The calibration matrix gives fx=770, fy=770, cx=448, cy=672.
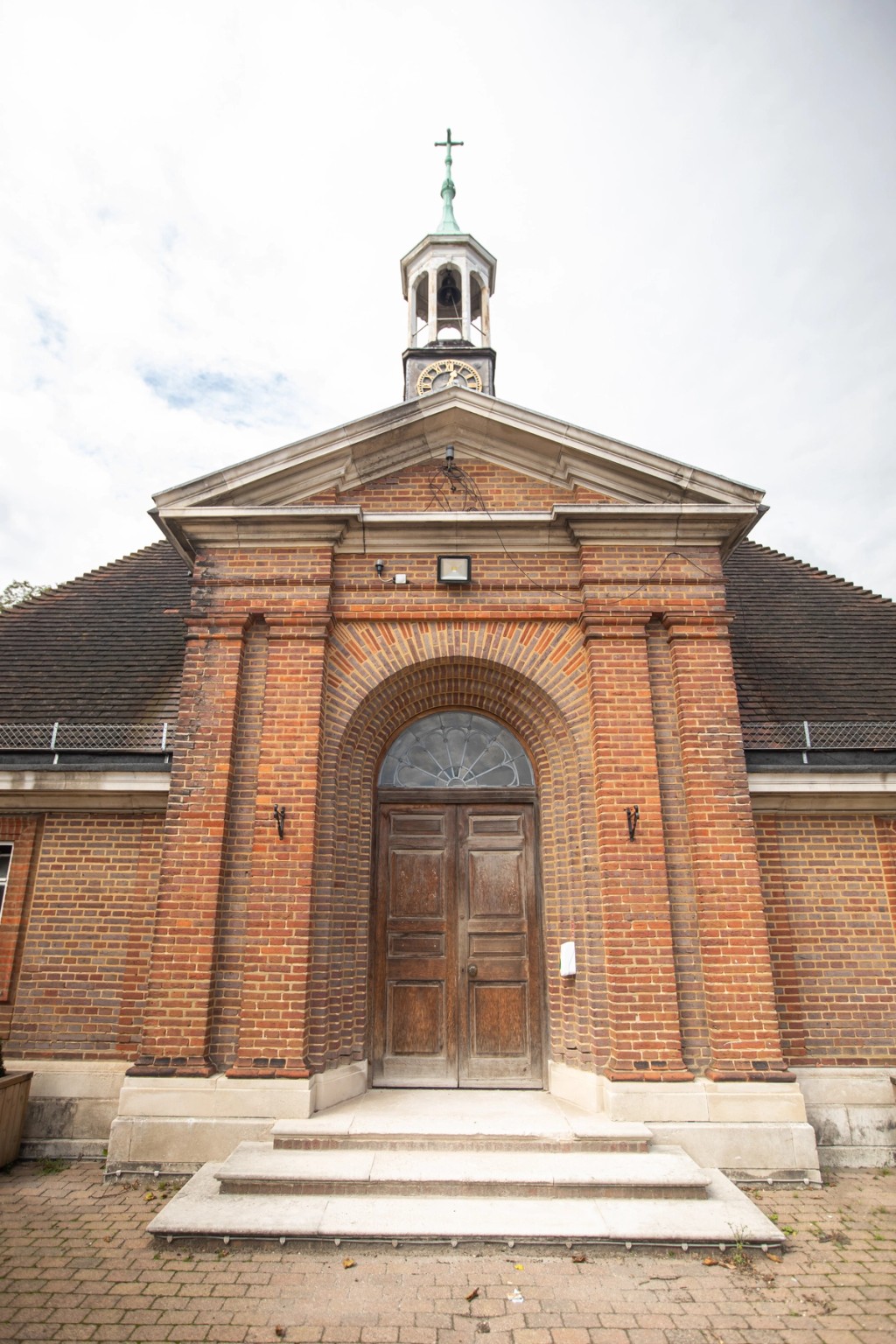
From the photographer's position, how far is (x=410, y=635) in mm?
7789

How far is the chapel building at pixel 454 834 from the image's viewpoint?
260 inches

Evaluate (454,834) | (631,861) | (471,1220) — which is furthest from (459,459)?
(471,1220)

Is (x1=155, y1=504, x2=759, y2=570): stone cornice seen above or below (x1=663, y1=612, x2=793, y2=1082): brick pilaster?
above

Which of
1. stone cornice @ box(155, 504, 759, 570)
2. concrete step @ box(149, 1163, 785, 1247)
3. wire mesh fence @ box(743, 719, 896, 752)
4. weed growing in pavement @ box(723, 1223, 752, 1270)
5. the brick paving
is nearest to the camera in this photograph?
the brick paving

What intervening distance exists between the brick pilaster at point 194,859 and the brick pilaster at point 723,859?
4313mm

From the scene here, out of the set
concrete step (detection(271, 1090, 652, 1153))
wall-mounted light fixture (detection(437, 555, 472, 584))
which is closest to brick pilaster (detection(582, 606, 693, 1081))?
concrete step (detection(271, 1090, 652, 1153))

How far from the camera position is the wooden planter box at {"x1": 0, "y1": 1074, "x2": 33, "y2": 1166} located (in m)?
6.49

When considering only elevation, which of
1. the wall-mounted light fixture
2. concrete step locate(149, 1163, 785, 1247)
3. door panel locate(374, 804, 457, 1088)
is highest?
the wall-mounted light fixture

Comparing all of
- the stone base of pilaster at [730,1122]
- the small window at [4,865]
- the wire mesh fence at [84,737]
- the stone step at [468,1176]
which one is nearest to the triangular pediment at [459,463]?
the wire mesh fence at [84,737]

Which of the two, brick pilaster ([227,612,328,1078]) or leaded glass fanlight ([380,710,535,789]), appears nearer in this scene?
brick pilaster ([227,612,328,1078])

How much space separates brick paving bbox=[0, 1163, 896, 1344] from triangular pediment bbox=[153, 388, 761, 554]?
6.03 meters

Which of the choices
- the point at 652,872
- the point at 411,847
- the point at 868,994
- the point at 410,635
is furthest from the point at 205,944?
the point at 868,994

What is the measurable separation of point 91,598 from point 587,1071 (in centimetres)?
903

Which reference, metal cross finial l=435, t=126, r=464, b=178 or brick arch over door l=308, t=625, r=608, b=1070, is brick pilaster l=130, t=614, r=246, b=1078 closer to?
brick arch over door l=308, t=625, r=608, b=1070
